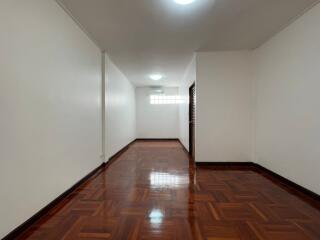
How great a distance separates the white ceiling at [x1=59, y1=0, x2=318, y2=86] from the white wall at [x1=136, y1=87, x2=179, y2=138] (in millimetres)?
4438

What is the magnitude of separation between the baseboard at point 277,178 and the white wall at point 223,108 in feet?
0.33

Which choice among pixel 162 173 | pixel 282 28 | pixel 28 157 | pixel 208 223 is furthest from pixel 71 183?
pixel 282 28

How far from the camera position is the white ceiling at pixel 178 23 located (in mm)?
2453

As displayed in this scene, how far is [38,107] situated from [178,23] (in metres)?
2.22

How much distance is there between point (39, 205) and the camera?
6.59 ft

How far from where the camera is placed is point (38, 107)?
2.00 metres

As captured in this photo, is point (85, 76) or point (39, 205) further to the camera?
point (85, 76)

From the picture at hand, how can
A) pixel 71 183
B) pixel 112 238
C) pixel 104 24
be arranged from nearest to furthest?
pixel 112 238 → pixel 71 183 → pixel 104 24

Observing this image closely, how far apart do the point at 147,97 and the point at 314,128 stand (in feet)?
22.6

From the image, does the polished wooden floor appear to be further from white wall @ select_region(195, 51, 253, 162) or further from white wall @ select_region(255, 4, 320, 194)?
white wall @ select_region(195, 51, 253, 162)

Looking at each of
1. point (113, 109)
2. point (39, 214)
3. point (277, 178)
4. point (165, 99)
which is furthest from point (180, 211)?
point (165, 99)

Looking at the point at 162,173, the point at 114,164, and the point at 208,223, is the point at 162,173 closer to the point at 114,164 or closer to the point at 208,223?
the point at 114,164

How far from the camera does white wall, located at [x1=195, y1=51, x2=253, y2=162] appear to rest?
4145 millimetres

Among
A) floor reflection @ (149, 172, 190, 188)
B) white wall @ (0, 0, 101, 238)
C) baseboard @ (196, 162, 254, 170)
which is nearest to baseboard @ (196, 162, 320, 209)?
baseboard @ (196, 162, 254, 170)
